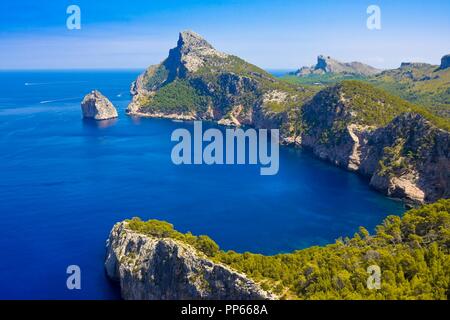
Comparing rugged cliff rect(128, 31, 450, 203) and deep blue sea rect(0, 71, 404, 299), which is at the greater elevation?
rugged cliff rect(128, 31, 450, 203)

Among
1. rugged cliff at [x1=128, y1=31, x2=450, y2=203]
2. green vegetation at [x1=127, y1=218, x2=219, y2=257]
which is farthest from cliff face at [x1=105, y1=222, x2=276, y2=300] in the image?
rugged cliff at [x1=128, y1=31, x2=450, y2=203]

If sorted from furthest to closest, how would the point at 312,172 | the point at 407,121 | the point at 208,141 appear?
the point at 208,141
the point at 312,172
the point at 407,121

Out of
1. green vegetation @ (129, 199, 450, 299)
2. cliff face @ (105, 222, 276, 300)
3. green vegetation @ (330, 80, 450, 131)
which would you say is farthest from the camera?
green vegetation @ (330, 80, 450, 131)

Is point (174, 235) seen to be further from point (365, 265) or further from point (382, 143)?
point (382, 143)

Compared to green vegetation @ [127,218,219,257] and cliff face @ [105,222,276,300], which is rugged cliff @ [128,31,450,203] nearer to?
green vegetation @ [127,218,219,257]

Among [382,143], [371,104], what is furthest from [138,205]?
[371,104]
